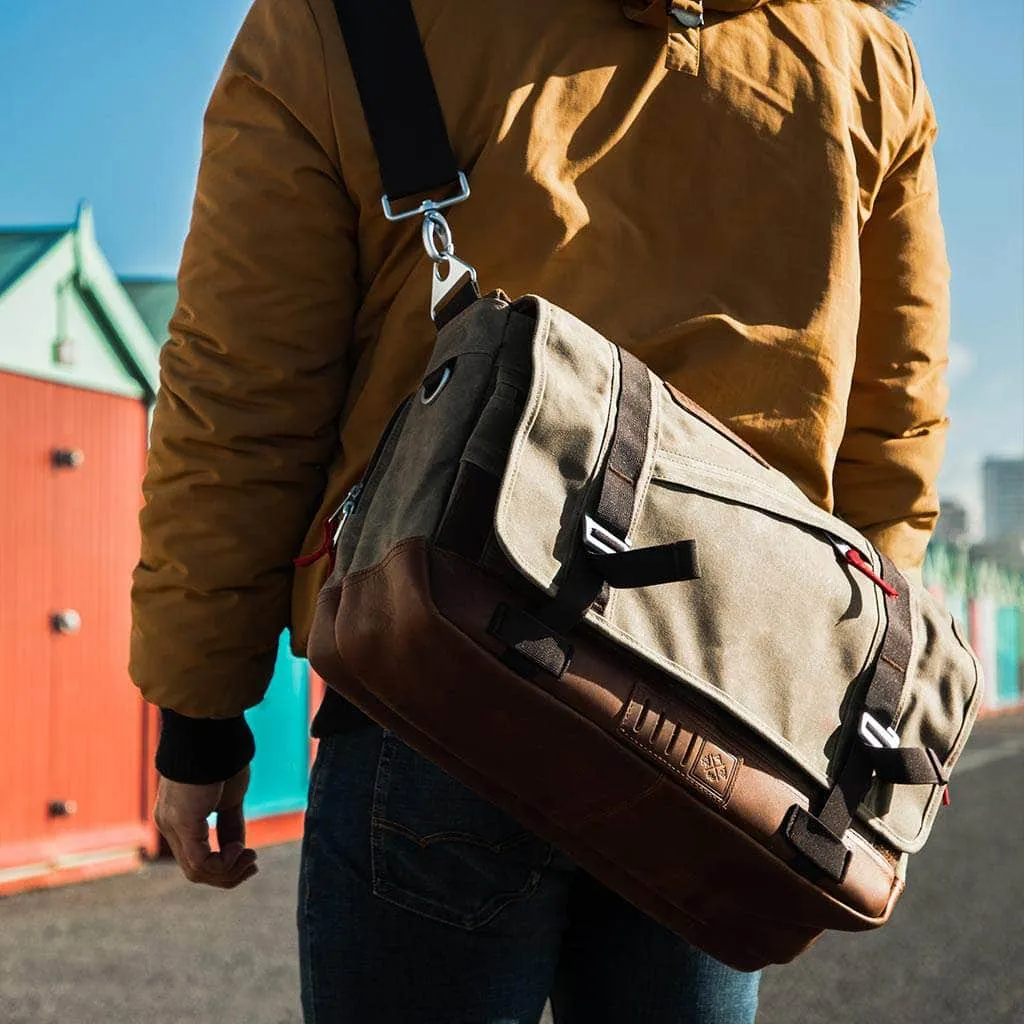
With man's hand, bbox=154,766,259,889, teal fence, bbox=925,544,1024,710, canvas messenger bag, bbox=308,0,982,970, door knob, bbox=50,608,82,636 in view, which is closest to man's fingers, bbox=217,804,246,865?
man's hand, bbox=154,766,259,889

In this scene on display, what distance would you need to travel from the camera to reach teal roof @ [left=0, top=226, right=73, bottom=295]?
7488 mm

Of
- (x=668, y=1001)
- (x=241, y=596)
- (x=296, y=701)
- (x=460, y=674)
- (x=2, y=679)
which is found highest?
(x=460, y=674)

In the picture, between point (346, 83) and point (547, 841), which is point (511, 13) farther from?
point (547, 841)

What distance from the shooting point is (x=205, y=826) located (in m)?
1.47

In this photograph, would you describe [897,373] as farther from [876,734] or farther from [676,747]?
[676,747]

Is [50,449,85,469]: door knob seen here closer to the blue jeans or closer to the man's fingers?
the man's fingers

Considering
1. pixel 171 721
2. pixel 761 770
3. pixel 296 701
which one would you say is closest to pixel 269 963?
pixel 296 701

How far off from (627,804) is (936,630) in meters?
0.45

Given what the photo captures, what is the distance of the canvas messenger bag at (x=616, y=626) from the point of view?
1.09 metres

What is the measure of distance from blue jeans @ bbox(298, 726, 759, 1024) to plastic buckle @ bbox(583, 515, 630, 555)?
0.89ft

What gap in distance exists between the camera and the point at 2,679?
23.2 ft

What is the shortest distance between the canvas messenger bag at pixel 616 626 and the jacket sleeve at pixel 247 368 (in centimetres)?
9

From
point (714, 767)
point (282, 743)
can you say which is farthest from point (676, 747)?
point (282, 743)

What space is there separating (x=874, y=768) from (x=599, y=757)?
0.32 m
